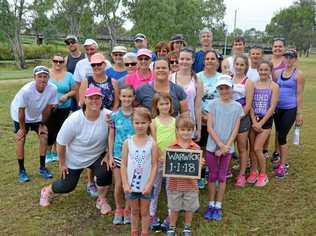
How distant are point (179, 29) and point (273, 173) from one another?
46.0 metres

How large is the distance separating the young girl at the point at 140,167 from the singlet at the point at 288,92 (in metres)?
2.52

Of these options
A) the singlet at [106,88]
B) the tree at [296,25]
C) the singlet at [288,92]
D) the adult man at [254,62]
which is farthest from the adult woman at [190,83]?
the tree at [296,25]

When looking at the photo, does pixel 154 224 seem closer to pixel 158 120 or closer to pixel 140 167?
pixel 140 167

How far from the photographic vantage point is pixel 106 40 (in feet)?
255

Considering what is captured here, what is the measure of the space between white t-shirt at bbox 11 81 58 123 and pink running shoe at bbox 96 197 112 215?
1749mm

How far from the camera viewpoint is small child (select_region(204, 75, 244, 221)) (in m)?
5.04

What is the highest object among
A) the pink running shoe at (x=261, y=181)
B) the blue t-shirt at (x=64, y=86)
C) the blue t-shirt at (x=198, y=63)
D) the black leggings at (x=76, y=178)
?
the blue t-shirt at (x=198, y=63)

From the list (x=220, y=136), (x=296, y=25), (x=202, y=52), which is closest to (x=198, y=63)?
(x=202, y=52)

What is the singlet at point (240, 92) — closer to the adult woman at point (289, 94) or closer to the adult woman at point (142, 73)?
the adult woman at point (289, 94)

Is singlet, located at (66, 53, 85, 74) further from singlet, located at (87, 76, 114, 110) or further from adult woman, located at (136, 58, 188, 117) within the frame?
adult woman, located at (136, 58, 188, 117)

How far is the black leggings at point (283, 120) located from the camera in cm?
613

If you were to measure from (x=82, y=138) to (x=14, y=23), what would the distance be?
40707mm

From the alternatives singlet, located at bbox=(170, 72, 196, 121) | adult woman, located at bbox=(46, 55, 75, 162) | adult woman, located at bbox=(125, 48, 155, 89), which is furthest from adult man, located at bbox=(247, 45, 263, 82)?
adult woman, located at bbox=(46, 55, 75, 162)

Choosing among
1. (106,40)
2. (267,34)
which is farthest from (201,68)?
(267,34)
